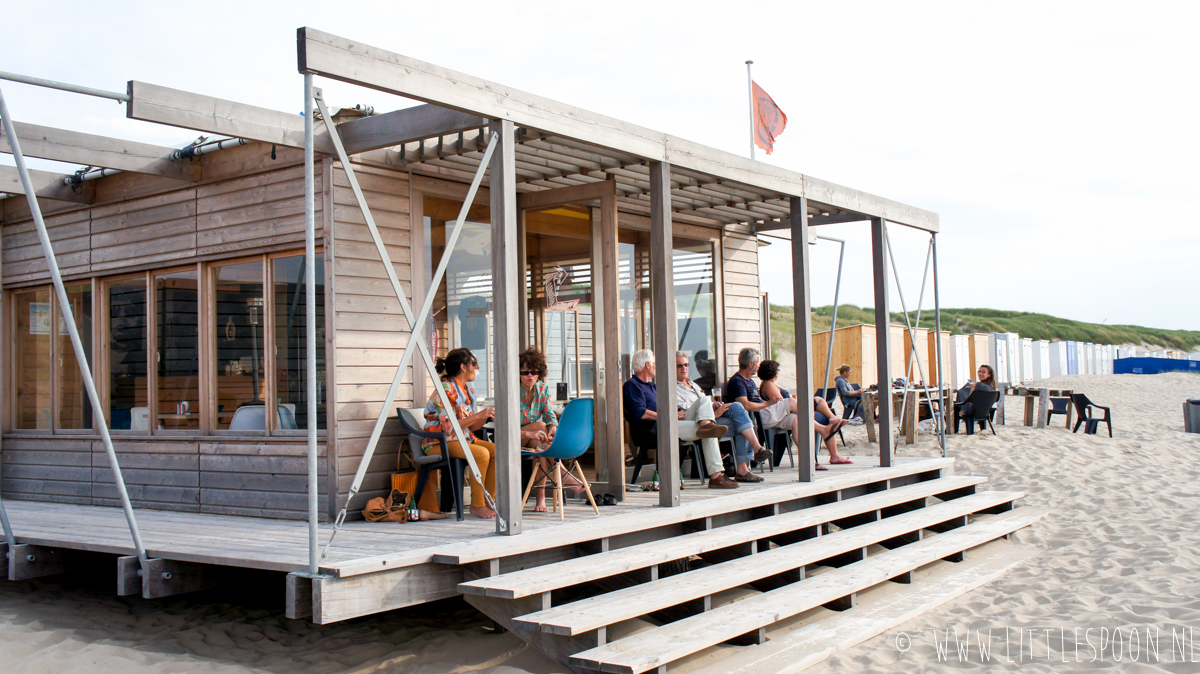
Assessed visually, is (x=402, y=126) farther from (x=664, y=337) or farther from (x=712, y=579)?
(x=712, y=579)

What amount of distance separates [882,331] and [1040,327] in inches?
1900

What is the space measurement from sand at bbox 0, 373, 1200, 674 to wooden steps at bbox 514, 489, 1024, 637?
1.30 ft

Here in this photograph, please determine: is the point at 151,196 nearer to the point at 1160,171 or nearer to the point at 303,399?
the point at 303,399

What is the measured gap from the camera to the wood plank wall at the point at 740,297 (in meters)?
8.57

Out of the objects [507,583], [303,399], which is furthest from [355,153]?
[507,583]

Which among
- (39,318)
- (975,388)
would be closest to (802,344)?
(39,318)

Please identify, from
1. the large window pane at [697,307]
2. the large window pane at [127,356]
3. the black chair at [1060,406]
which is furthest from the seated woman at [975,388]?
the large window pane at [127,356]

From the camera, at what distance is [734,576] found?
15.4ft

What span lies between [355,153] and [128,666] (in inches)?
117

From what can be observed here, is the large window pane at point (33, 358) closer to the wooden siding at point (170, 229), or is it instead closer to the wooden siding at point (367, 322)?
the wooden siding at point (170, 229)

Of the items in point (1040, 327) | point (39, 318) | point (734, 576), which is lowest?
point (734, 576)

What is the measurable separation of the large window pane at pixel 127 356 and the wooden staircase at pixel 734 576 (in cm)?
371

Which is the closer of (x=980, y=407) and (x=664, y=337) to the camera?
(x=664, y=337)

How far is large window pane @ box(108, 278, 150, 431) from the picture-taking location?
6.54 m
